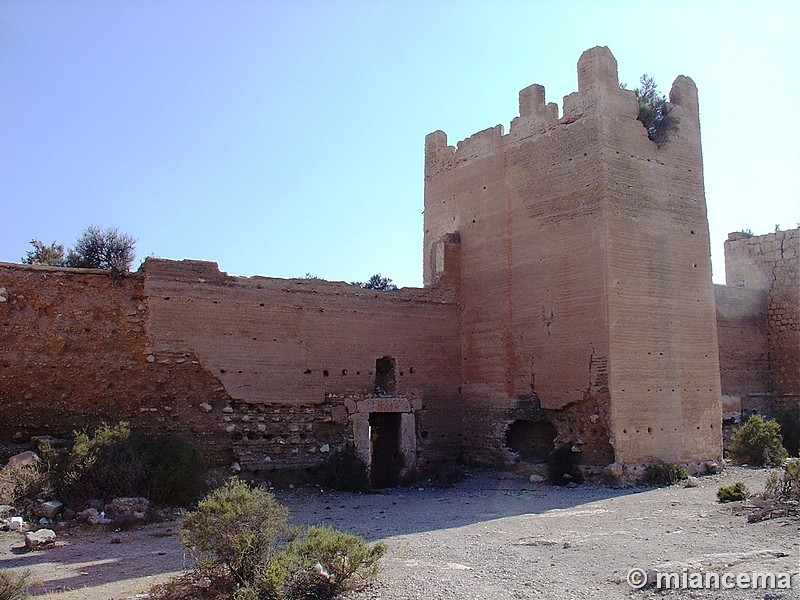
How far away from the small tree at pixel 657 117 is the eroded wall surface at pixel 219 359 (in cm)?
540

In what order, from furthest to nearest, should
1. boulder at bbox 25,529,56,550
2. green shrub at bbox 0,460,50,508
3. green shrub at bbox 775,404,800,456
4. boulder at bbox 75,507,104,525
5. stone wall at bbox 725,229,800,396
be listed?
stone wall at bbox 725,229,800,396, green shrub at bbox 775,404,800,456, green shrub at bbox 0,460,50,508, boulder at bbox 75,507,104,525, boulder at bbox 25,529,56,550

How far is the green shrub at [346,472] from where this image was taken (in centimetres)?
1269

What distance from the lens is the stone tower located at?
41.4 ft

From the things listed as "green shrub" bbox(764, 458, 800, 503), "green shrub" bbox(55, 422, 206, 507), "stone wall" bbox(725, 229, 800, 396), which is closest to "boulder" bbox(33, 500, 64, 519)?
"green shrub" bbox(55, 422, 206, 507)

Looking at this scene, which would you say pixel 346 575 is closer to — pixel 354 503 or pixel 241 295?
pixel 354 503

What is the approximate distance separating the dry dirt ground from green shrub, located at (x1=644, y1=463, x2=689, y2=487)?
0.50 meters

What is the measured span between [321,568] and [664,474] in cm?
818

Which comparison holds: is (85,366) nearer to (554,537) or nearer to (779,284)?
(554,537)

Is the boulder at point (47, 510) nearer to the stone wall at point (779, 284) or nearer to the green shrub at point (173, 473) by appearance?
the green shrub at point (173, 473)

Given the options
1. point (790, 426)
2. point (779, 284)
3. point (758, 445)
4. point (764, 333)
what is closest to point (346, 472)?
point (758, 445)

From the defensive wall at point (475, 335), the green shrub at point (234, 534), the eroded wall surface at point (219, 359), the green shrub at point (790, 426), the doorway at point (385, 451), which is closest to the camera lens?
the green shrub at point (234, 534)

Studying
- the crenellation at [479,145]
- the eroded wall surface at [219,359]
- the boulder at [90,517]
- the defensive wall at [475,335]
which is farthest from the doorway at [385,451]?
the boulder at [90,517]

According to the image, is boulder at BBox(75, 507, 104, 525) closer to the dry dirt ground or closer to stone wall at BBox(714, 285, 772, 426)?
the dry dirt ground

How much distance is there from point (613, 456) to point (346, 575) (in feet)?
24.6
